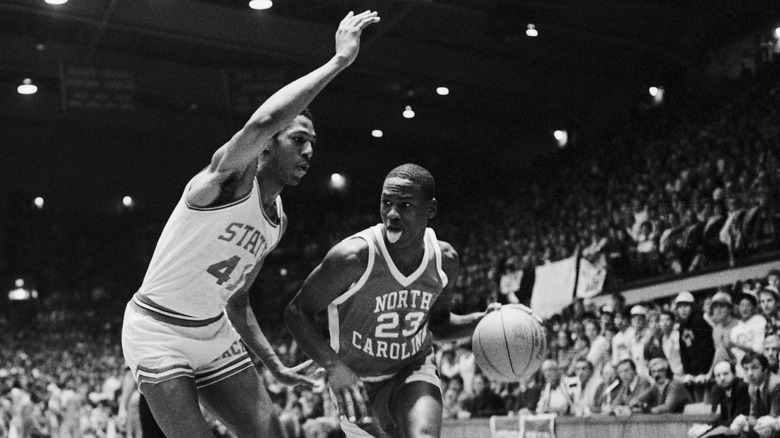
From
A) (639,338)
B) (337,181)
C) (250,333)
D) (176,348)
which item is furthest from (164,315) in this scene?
(337,181)

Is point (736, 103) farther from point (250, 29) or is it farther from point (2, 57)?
point (2, 57)

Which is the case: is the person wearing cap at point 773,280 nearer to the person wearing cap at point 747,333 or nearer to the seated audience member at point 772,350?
the person wearing cap at point 747,333

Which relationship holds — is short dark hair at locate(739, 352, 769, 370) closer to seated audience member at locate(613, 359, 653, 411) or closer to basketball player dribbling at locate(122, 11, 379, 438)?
seated audience member at locate(613, 359, 653, 411)

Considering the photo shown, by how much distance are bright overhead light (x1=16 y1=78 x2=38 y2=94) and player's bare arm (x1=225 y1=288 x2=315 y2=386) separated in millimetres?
8677

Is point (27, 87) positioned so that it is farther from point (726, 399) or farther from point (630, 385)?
point (726, 399)

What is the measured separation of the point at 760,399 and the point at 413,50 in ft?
22.2

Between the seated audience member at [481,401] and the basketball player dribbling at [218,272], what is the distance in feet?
17.4

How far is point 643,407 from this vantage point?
6.91 metres

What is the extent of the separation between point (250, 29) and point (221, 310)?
8332mm

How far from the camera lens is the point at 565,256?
31.9 ft

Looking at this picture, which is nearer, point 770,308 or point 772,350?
point 772,350

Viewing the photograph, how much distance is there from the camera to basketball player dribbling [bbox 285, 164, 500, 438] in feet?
13.4

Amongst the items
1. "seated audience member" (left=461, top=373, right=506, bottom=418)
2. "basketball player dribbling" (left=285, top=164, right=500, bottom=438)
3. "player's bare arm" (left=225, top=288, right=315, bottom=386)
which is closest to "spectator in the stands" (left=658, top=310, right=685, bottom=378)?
"seated audience member" (left=461, top=373, right=506, bottom=418)

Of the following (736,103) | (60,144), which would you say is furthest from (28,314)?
(736,103)
